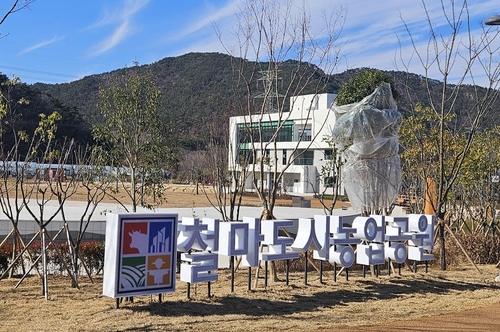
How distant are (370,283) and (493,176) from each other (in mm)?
8876

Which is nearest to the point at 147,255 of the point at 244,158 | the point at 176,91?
the point at 244,158

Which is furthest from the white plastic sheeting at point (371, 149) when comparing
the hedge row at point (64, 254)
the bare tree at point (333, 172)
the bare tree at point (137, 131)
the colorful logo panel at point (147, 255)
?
the colorful logo panel at point (147, 255)

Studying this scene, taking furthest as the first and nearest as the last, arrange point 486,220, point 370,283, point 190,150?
point 190,150 → point 486,220 → point 370,283

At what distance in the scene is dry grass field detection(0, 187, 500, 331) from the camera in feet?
24.4

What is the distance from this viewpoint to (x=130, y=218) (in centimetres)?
798

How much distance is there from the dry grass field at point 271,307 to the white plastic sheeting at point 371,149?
265 cm

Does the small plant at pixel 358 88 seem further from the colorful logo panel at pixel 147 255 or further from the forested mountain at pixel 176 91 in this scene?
the forested mountain at pixel 176 91

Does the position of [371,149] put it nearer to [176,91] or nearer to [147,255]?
[147,255]

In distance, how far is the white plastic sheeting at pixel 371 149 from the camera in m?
13.5

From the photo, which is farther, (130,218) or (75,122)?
(75,122)

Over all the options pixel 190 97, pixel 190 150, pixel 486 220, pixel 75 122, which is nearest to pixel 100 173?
pixel 486 220

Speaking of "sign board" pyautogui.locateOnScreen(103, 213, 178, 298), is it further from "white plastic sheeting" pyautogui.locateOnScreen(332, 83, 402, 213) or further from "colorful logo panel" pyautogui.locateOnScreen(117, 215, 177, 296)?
"white plastic sheeting" pyautogui.locateOnScreen(332, 83, 402, 213)

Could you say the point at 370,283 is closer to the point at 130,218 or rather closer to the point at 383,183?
the point at 383,183

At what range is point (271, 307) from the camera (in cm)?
875
